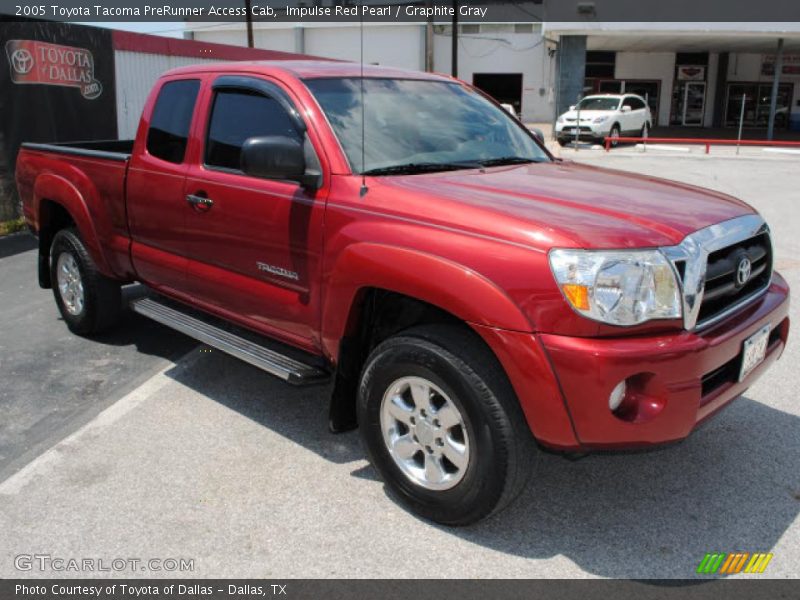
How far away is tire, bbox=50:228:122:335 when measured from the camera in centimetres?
530

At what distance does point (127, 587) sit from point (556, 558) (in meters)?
1.65

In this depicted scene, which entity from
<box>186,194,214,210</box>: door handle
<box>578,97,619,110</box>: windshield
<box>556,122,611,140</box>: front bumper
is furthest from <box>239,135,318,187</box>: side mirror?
<box>578,97,619,110</box>: windshield

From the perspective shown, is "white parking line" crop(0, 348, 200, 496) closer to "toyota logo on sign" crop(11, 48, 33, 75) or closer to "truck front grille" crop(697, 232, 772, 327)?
"truck front grille" crop(697, 232, 772, 327)

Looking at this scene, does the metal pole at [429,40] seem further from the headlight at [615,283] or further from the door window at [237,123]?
the headlight at [615,283]

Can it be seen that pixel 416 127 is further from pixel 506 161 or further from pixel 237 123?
pixel 237 123

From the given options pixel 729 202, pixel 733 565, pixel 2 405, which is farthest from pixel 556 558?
pixel 2 405

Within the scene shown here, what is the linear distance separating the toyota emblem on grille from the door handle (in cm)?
262

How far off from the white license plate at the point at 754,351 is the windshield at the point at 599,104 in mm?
24555

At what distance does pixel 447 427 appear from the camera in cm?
302

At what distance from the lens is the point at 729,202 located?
3.55m

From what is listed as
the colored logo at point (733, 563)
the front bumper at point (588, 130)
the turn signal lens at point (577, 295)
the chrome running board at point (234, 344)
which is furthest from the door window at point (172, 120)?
the front bumper at point (588, 130)

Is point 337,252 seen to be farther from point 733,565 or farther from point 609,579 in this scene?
point 733,565

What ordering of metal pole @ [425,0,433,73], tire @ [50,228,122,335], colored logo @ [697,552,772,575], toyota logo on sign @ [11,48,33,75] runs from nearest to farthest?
colored logo @ [697,552,772,575] < tire @ [50,228,122,335] < toyota logo on sign @ [11,48,33,75] < metal pole @ [425,0,433,73]

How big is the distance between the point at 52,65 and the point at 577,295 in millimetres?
10722
